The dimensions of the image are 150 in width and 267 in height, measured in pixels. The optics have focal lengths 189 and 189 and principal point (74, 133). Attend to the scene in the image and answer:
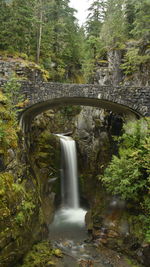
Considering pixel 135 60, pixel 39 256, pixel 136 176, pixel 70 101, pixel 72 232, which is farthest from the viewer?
pixel 135 60

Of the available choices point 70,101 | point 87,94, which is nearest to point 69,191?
point 70,101

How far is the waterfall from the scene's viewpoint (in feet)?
42.9

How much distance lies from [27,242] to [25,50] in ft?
53.4

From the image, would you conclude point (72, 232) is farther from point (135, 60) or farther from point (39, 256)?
point (135, 60)

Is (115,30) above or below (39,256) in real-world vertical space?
above

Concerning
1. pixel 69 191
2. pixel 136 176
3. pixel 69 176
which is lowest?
pixel 69 191

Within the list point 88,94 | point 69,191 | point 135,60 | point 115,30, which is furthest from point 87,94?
point 115,30

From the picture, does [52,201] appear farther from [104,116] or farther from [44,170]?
[104,116]

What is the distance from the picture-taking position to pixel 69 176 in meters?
13.9

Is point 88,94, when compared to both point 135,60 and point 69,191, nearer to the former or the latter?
point 135,60

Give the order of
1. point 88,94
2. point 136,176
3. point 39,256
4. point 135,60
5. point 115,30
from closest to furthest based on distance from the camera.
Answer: point 39,256 < point 136,176 < point 88,94 < point 135,60 < point 115,30

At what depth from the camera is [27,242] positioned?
6.53 m

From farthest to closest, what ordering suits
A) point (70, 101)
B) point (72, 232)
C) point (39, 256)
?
point (70, 101) < point (72, 232) < point (39, 256)

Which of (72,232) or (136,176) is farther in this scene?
(72,232)
